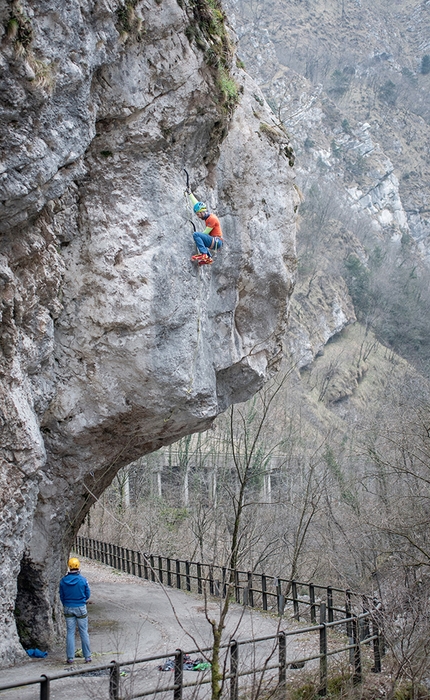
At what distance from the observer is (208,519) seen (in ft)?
79.7

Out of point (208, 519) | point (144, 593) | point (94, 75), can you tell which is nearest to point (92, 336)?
point (94, 75)

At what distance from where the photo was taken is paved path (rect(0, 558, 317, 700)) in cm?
738

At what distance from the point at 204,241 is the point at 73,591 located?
18.3 feet

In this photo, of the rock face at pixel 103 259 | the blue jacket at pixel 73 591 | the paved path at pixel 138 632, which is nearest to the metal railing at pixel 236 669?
the paved path at pixel 138 632

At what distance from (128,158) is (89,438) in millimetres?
4425

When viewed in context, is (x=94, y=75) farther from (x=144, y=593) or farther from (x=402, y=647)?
(x=144, y=593)

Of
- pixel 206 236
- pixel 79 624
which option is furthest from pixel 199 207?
pixel 79 624

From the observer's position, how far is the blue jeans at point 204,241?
9961mm

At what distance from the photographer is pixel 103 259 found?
9312 millimetres

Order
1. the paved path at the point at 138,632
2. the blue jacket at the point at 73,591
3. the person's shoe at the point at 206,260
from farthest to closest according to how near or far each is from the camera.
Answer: the person's shoe at the point at 206,260, the blue jacket at the point at 73,591, the paved path at the point at 138,632

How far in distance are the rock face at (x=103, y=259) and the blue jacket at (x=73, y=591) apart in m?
0.70

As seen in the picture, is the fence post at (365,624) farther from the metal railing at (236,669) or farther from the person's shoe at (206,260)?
the person's shoe at (206,260)

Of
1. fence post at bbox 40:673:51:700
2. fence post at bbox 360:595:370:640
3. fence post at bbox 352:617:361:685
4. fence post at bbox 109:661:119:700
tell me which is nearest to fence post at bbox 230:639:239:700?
fence post at bbox 109:661:119:700

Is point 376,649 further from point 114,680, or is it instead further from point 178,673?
point 114,680
